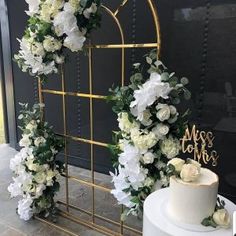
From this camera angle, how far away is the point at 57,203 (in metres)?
2.60

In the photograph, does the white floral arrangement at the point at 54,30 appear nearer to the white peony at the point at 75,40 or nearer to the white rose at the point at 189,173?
the white peony at the point at 75,40

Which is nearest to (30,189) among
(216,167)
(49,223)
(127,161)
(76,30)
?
(49,223)

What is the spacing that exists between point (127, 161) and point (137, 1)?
167 cm

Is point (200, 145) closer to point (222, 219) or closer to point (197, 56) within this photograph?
point (197, 56)

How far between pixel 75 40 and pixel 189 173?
1119mm

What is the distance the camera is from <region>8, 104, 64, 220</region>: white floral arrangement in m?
2.31

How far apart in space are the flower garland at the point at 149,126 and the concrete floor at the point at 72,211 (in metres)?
0.67

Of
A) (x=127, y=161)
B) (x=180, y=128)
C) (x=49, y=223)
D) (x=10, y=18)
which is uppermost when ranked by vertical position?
(x=10, y=18)

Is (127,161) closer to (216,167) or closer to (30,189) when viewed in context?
(30,189)

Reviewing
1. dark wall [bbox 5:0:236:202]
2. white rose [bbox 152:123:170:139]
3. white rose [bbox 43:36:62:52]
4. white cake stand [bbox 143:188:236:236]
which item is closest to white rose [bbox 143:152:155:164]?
white rose [bbox 152:123:170:139]

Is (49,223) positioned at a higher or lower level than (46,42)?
lower

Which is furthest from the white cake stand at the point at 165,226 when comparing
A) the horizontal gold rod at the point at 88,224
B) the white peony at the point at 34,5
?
the white peony at the point at 34,5

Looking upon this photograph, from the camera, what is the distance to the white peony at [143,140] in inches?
66.6

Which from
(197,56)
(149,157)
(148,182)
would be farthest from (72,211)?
(197,56)
